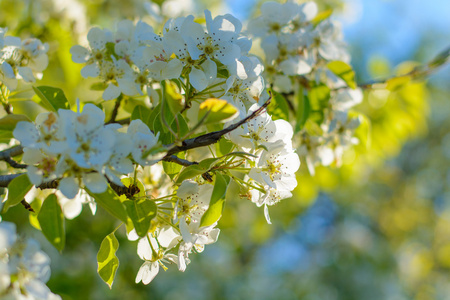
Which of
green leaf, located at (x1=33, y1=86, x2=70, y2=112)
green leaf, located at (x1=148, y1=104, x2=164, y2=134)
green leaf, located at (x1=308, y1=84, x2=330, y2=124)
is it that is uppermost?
green leaf, located at (x1=33, y1=86, x2=70, y2=112)

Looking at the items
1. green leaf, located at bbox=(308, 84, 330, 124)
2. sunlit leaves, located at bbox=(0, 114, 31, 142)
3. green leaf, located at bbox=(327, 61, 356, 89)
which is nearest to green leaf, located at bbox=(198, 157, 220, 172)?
sunlit leaves, located at bbox=(0, 114, 31, 142)

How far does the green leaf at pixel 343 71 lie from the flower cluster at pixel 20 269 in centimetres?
125

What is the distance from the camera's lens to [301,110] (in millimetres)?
1498

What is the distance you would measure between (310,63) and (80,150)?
96 cm

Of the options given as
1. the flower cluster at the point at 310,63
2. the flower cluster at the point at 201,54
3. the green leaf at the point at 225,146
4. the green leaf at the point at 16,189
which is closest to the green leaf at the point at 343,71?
Answer: the flower cluster at the point at 310,63

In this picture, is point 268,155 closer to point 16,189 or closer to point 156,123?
point 156,123

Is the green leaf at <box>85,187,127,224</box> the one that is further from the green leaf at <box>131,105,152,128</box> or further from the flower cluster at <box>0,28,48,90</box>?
the flower cluster at <box>0,28,48,90</box>

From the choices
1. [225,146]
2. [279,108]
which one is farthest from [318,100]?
[225,146]

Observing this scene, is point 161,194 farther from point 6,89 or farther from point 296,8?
point 296,8

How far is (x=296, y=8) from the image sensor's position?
1558mm

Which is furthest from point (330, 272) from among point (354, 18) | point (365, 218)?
point (354, 18)

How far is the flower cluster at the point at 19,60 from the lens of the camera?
121 centimetres

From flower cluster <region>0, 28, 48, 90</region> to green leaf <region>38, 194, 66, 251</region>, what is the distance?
45cm

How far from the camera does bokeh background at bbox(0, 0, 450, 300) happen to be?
2404 millimetres
